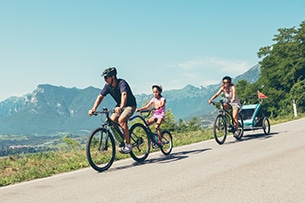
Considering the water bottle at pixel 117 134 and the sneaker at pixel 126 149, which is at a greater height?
the water bottle at pixel 117 134

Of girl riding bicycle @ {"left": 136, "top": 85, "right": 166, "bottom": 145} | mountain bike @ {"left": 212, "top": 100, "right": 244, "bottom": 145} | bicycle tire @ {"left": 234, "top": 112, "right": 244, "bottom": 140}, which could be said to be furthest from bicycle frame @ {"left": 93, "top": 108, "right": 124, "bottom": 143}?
bicycle tire @ {"left": 234, "top": 112, "right": 244, "bottom": 140}

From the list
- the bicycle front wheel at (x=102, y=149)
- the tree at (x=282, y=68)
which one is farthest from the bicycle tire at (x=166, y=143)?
the tree at (x=282, y=68)

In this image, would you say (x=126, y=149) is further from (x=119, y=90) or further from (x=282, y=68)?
(x=282, y=68)

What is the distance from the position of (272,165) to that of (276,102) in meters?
53.7

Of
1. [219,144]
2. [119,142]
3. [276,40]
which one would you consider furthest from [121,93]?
[276,40]

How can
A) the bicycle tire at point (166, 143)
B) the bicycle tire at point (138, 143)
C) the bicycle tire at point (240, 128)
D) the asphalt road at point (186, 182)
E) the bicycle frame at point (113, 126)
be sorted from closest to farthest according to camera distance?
the asphalt road at point (186, 182)
the bicycle frame at point (113, 126)
the bicycle tire at point (138, 143)
the bicycle tire at point (166, 143)
the bicycle tire at point (240, 128)

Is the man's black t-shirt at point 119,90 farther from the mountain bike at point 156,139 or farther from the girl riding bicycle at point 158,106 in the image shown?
the girl riding bicycle at point 158,106

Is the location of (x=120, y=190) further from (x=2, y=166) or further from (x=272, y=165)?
(x=2, y=166)

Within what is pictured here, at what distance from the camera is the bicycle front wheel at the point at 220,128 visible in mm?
11492

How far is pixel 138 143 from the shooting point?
902 cm

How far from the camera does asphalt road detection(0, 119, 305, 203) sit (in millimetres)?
5102

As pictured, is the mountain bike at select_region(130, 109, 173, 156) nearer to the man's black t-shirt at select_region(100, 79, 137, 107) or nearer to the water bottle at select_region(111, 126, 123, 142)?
the water bottle at select_region(111, 126, 123, 142)

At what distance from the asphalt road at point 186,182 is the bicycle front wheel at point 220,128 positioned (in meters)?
2.57

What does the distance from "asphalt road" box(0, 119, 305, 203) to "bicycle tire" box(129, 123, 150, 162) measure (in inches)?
10.6
